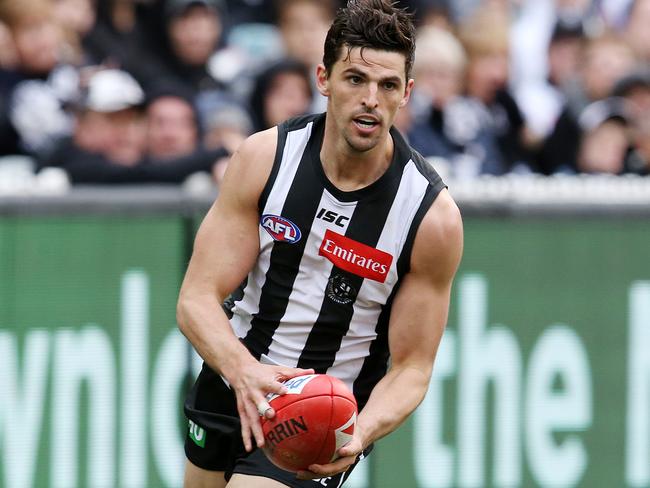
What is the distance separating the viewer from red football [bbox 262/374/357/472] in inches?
170

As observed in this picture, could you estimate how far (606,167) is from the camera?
941 centimetres

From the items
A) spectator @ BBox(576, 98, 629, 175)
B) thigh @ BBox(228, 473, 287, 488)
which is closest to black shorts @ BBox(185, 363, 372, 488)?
thigh @ BBox(228, 473, 287, 488)

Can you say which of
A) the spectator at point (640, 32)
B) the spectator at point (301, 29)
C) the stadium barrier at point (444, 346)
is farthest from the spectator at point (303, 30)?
the spectator at point (640, 32)

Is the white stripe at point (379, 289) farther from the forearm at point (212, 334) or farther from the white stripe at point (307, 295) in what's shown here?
the forearm at point (212, 334)

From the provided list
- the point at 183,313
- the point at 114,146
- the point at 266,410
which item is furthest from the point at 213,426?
the point at 114,146

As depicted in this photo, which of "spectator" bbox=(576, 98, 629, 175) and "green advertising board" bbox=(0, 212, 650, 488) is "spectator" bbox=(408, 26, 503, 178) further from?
"green advertising board" bbox=(0, 212, 650, 488)

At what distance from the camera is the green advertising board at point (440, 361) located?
676 centimetres

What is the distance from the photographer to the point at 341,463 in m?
4.47

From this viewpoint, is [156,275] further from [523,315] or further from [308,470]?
[308,470]

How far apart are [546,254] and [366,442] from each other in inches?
126

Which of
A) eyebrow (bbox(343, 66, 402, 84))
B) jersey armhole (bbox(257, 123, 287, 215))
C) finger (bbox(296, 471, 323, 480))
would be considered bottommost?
finger (bbox(296, 471, 323, 480))

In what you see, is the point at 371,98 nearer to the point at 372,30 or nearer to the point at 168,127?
the point at 372,30

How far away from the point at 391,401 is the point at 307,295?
0.53 m

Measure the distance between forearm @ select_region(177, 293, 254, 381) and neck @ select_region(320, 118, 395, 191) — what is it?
0.65 meters
